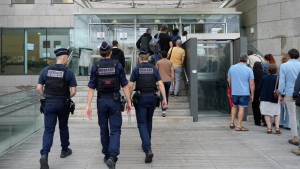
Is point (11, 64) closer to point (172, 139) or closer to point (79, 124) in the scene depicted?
point (79, 124)

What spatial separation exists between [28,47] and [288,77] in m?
19.0

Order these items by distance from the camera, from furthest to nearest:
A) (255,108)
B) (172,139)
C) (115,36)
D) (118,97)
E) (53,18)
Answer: (53,18), (115,36), (255,108), (172,139), (118,97)

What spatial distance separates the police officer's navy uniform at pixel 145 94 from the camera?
6.72 meters

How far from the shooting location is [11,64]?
23.3 meters

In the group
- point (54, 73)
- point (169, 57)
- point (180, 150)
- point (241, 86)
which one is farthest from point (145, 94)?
point (169, 57)

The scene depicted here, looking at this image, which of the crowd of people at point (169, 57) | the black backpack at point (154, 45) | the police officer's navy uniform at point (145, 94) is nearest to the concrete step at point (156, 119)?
the crowd of people at point (169, 57)

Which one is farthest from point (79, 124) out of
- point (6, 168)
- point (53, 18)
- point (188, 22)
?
point (53, 18)

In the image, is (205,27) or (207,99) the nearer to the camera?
(207,99)

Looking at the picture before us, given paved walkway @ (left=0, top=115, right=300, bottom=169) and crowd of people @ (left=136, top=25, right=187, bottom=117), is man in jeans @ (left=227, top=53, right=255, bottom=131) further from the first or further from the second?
crowd of people @ (left=136, top=25, right=187, bottom=117)

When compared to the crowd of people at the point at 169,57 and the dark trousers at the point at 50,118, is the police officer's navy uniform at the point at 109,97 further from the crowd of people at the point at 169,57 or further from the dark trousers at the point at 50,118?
the crowd of people at the point at 169,57

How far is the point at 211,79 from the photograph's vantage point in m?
12.9

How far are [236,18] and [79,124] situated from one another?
36.8 feet

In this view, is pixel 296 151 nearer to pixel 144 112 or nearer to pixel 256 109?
Answer: pixel 144 112

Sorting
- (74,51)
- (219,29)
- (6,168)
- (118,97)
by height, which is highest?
(219,29)
